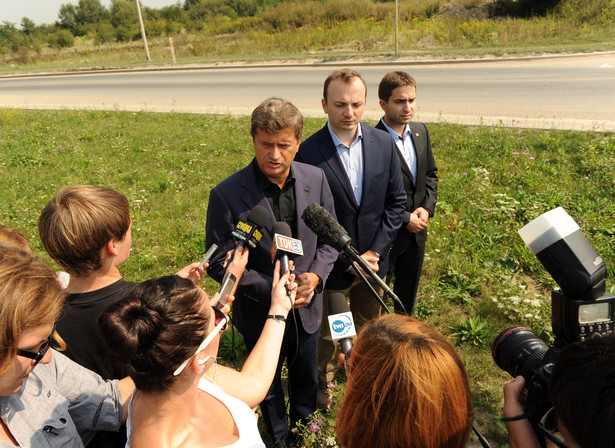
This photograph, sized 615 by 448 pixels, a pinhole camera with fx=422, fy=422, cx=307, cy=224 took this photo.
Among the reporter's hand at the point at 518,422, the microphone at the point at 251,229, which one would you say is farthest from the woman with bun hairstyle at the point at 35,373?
the reporter's hand at the point at 518,422

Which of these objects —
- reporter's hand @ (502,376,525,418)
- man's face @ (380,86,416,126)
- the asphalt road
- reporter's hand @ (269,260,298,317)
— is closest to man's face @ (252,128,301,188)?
reporter's hand @ (269,260,298,317)

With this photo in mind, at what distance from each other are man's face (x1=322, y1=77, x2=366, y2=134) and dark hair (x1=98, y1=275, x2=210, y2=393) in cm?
186

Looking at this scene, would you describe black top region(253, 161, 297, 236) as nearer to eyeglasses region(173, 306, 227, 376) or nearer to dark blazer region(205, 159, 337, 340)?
dark blazer region(205, 159, 337, 340)

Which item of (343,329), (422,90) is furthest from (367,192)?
(422,90)

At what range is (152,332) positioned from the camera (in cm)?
121

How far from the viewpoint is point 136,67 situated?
66.7 ft

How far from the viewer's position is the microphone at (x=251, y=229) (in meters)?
1.85

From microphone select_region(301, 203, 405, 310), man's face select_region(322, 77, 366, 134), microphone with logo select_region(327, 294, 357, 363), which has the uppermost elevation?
man's face select_region(322, 77, 366, 134)

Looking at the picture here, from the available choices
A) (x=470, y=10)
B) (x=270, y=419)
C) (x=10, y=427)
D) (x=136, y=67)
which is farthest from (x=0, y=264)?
(x=470, y=10)

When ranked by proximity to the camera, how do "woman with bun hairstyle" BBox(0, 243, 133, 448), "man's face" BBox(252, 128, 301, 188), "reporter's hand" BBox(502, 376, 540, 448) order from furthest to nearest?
"man's face" BBox(252, 128, 301, 188), "reporter's hand" BBox(502, 376, 540, 448), "woman with bun hairstyle" BBox(0, 243, 133, 448)

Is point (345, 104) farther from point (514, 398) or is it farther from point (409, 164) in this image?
point (514, 398)

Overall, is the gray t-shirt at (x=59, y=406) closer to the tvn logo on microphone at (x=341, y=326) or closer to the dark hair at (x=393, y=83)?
the tvn logo on microphone at (x=341, y=326)

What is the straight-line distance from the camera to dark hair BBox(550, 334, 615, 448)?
92 centimetres

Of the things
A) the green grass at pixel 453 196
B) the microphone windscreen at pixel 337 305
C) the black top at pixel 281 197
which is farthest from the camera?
the green grass at pixel 453 196
